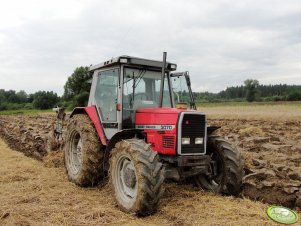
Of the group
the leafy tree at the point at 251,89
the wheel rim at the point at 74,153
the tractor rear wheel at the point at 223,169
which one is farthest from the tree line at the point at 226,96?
the tractor rear wheel at the point at 223,169

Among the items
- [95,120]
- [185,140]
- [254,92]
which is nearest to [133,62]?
[95,120]

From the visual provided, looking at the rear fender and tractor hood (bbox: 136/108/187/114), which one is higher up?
tractor hood (bbox: 136/108/187/114)

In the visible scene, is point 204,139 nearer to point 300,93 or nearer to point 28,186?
point 28,186

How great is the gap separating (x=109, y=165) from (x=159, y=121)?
4.15 feet

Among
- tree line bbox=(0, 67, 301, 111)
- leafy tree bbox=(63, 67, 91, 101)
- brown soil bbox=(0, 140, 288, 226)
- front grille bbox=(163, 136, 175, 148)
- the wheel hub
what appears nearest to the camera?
brown soil bbox=(0, 140, 288, 226)

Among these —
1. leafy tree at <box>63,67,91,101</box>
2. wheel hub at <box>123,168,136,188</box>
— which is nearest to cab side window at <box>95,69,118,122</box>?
wheel hub at <box>123,168,136,188</box>

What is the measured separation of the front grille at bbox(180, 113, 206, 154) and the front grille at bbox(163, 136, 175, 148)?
0.59ft

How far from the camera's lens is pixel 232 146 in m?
7.00

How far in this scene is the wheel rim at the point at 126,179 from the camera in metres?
6.01

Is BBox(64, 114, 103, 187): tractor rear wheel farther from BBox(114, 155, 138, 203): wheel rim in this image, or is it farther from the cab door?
BBox(114, 155, 138, 203): wheel rim

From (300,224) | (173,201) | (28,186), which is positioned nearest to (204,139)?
(173,201)

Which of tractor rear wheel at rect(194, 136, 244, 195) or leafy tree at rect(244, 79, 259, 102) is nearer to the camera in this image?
tractor rear wheel at rect(194, 136, 244, 195)

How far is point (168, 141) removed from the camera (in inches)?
250

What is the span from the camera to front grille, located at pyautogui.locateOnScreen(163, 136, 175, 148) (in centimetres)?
628
